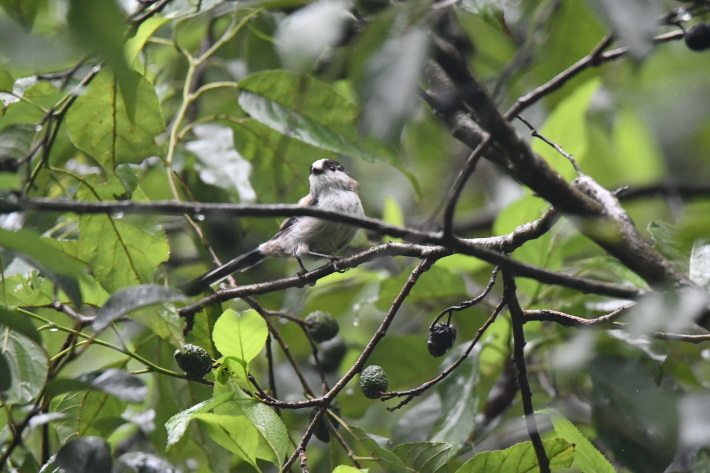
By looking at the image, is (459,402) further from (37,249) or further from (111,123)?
(37,249)

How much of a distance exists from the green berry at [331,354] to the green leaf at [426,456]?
1.08 metres

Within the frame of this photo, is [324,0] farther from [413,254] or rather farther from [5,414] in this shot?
[5,414]

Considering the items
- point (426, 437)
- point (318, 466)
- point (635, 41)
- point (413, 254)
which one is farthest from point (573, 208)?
point (318, 466)

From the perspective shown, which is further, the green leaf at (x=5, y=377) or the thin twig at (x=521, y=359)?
the thin twig at (x=521, y=359)

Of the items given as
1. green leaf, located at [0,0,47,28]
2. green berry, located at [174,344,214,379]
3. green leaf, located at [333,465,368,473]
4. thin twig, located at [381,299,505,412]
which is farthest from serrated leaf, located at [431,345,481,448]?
green leaf, located at [0,0,47,28]

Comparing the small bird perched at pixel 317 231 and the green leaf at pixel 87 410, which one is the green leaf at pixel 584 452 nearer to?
the green leaf at pixel 87 410

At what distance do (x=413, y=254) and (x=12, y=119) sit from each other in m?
1.42

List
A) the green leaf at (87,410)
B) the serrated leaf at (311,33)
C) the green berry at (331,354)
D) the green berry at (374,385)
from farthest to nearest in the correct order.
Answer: the green berry at (331,354), the green leaf at (87,410), the green berry at (374,385), the serrated leaf at (311,33)

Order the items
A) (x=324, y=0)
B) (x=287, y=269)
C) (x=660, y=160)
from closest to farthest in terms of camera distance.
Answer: (x=324, y=0)
(x=287, y=269)
(x=660, y=160)

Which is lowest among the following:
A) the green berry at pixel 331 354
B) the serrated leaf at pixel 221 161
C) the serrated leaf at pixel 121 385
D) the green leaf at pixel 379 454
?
the green berry at pixel 331 354

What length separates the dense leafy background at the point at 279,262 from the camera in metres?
1.36

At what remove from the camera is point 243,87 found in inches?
124

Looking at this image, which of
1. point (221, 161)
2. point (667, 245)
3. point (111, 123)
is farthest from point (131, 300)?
point (667, 245)

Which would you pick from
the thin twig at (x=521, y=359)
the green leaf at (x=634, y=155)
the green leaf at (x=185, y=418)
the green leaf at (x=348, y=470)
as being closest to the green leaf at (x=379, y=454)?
the green leaf at (x=348, y=470)
